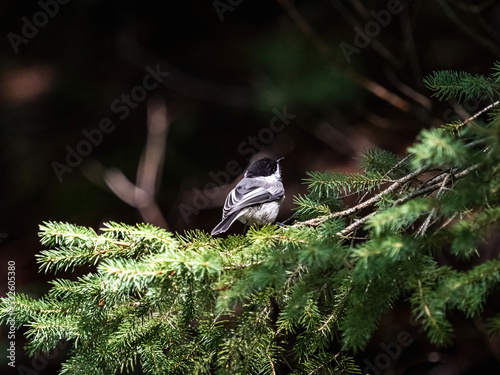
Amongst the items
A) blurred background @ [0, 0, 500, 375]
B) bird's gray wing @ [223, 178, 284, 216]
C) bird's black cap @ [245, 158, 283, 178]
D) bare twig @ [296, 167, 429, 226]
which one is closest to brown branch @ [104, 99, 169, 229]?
blurred background @ [0, 0, 500, 375]

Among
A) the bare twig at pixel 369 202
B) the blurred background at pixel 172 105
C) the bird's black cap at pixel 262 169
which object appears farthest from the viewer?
the blurred background at pixel 172 105

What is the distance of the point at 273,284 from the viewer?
1.39 m

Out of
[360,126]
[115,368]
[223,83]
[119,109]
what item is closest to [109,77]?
[119,109]

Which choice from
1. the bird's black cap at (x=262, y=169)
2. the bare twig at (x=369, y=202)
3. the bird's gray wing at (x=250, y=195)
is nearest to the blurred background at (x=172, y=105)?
the bird's black cap at (x=262, y=169)

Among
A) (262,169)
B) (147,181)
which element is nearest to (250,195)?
(262,169)

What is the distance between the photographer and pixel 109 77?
502 centimetres

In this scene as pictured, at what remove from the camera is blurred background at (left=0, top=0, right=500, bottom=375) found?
425cm

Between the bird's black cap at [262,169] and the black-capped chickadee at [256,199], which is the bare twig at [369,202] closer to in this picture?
the black-capped chickadee at [256,199]

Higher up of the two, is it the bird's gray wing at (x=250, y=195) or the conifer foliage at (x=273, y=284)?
the conifer foliage at (x=273, y=284)

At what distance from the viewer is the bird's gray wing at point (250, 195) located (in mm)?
2732

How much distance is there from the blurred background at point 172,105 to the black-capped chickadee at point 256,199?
3.27ft

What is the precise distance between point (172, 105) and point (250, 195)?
241cm

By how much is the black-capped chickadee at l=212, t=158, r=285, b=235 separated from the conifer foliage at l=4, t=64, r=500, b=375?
85 centimetres

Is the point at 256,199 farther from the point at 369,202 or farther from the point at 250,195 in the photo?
the point at 369,202
